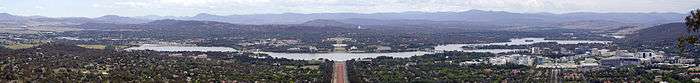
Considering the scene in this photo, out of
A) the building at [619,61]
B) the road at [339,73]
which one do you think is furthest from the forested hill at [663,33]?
the road at [339,73]

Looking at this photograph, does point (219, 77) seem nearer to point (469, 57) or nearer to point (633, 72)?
point (633, 72)

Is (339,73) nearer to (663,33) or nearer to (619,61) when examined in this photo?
(619,61)

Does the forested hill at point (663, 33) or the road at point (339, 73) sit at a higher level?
the road at point (339, 73)

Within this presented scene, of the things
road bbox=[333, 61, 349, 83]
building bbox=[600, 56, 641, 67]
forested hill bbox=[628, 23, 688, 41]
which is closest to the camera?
road bbox=[333, 61, 349, 83]

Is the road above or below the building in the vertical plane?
above

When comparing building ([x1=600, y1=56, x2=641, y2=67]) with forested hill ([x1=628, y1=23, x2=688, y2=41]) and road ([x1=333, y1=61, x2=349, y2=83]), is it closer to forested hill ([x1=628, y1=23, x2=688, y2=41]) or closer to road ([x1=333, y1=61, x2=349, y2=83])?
road ([x1=333, y1=61, x2=349, y2=83])

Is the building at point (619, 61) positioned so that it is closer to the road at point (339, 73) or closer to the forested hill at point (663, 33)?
the road at point (339, 73)

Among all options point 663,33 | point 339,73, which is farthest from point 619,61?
point 663,33

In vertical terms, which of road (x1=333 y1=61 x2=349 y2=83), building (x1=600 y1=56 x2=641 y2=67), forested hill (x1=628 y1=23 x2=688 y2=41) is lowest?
forested hill (x1=628 y1=23 x2=688 y2=41)

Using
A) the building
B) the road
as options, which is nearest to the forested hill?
the building
